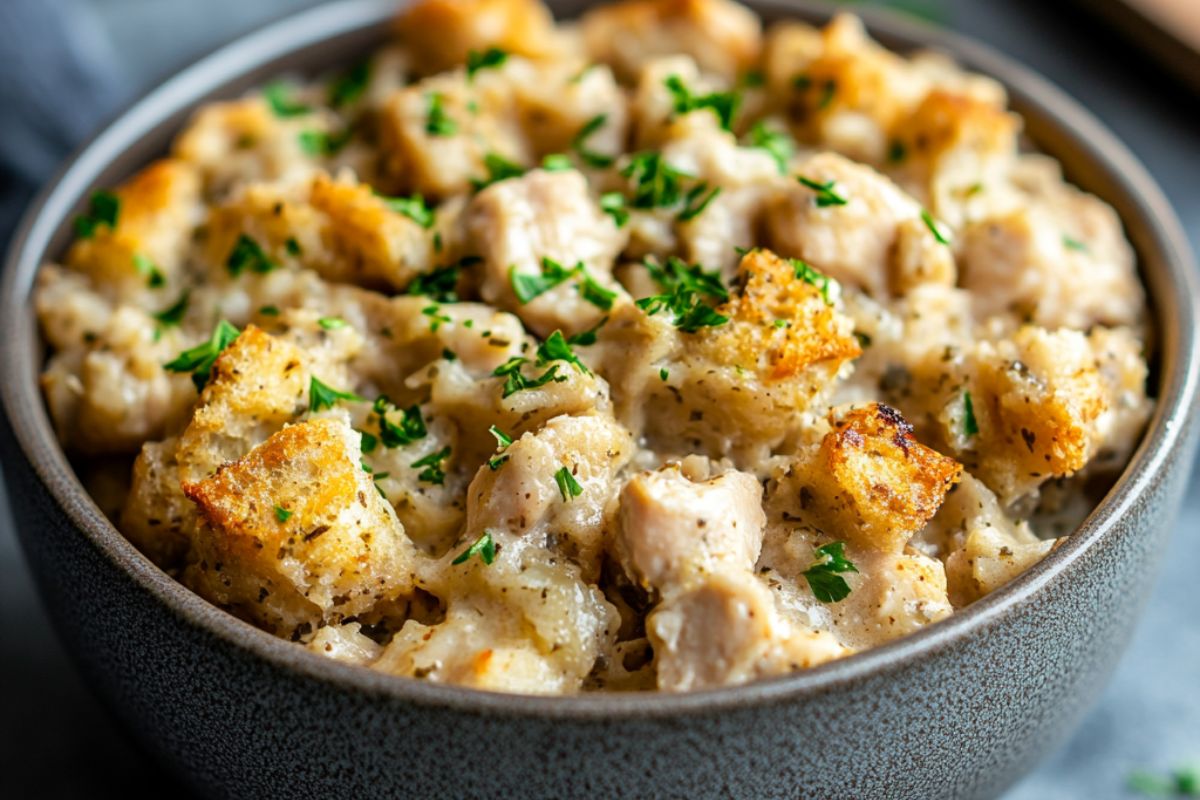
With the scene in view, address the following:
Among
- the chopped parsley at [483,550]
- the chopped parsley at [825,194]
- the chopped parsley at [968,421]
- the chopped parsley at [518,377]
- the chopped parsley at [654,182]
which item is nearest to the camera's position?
the chopped parsley at [483,550]

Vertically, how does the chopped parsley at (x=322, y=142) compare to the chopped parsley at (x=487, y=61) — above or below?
below

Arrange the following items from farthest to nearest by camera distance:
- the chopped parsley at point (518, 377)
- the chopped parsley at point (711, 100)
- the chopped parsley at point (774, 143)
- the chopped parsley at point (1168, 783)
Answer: the chopped parsley at point (1168, 783) → the chopped parsley at point (711, 100) → the chopped parsley at point (774, 143) → the chopped parsley at point (518, 377)

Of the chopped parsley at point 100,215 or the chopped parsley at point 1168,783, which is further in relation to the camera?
the chopped parsley at point 1168,783

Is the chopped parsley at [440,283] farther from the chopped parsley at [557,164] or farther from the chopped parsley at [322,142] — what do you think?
the chopped parsley at [322,142]

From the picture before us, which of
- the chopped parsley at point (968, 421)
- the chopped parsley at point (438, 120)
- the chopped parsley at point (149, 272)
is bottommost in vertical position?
the chopped parsley at point (149, 272)

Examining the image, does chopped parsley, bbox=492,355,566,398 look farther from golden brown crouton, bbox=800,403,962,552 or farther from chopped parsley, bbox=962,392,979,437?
chopped parsley, bbox=962,392,979,437

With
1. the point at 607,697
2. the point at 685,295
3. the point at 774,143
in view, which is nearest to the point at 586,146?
the point at 774,143

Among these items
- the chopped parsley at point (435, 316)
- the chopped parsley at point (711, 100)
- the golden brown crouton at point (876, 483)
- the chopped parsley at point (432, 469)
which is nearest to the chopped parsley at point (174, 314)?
the chopped parsley at point (435, 316)
